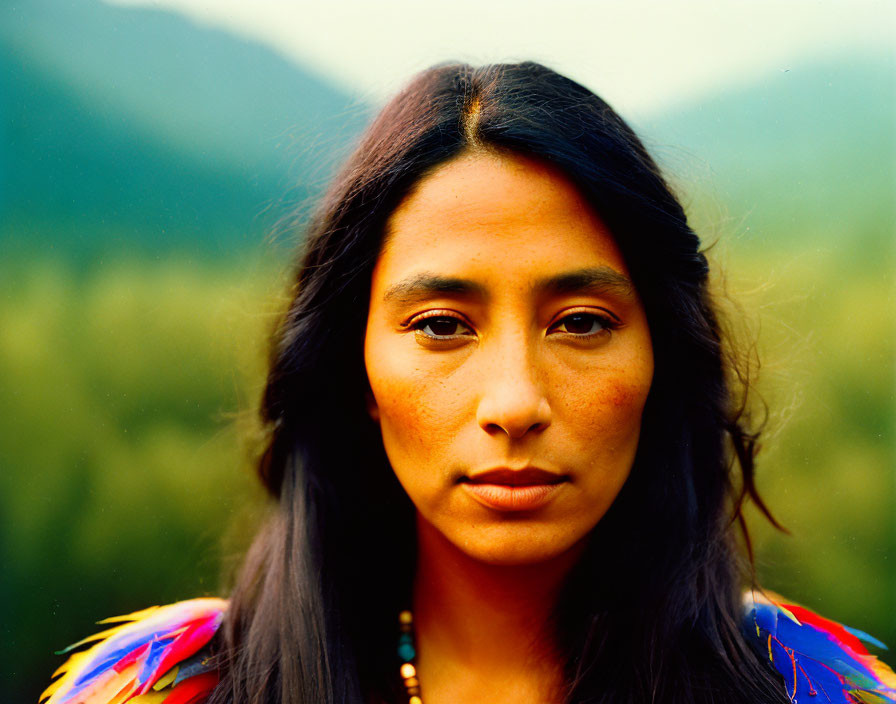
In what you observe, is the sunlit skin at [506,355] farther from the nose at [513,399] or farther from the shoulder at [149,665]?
the shoulder at [149,665]

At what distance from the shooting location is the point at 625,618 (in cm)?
144

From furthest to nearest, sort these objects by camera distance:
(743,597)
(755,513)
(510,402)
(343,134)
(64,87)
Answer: (755,513), (64,87), (343,134), (743,597), (510,402)

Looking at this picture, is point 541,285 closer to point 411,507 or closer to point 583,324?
point 583,324

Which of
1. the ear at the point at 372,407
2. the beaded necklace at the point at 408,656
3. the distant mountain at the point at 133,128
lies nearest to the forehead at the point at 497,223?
the ear at the point at 372,407

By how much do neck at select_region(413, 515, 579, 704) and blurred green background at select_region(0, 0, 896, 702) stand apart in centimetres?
82

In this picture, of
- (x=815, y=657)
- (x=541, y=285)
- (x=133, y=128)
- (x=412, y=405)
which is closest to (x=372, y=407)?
(x=412, y=405)

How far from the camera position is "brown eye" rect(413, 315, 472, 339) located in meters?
1.31

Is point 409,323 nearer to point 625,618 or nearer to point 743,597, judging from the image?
point 625,618

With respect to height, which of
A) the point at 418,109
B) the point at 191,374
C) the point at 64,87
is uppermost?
the point at 64,87

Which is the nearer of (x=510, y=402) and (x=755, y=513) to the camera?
(x=510, y=402)

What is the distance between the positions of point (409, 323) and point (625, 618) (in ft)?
2.32

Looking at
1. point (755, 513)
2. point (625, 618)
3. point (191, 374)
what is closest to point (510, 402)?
point (625, 618)

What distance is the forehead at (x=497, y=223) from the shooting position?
1278 millimetres

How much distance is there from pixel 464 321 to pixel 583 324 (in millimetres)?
214
